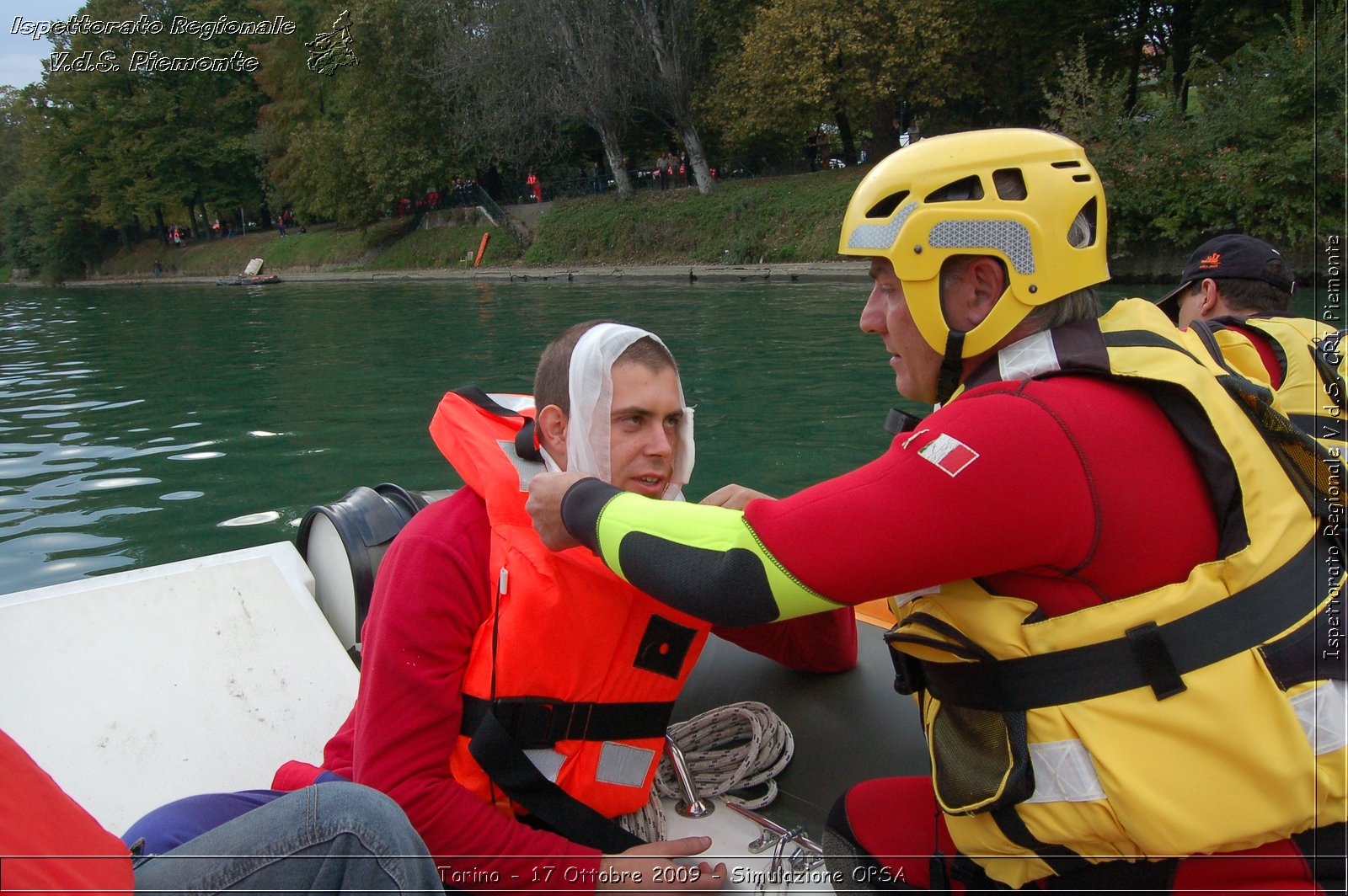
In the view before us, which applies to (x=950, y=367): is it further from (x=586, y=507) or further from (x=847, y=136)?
(x=847, y=136)

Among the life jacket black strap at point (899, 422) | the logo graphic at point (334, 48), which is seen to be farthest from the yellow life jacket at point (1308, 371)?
the logo graphic at point (334, 48)

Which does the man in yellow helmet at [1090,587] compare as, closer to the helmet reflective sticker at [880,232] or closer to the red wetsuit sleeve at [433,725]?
the helmet reflective sticker at [880,232]

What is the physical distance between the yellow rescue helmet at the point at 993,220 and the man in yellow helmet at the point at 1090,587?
13 millimetres

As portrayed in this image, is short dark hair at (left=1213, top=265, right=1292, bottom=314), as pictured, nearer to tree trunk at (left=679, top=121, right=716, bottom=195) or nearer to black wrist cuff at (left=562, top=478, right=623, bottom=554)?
black wrist cuff at (left=562, top=478, right=623, bottom=554)

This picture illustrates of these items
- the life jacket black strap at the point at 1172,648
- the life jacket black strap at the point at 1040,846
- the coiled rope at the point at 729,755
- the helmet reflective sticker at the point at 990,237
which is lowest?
the coiled rope at the point at 729,755

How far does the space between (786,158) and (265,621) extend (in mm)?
33635

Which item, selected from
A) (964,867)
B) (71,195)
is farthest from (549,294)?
(71,195)

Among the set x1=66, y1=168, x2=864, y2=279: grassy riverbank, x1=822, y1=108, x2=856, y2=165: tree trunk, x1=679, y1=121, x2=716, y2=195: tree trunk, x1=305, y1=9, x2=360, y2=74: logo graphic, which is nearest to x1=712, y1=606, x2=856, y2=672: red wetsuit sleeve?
x1=66, y1=168, x2=864, y2=279: grassy riverbank

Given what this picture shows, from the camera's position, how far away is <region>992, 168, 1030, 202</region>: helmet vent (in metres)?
1.74

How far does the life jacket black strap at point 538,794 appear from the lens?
1.94 metres

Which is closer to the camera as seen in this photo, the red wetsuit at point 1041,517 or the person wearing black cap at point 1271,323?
the red wetsuit at point 1041,517

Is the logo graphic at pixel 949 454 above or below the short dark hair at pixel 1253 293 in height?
above

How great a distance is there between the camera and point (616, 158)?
33.1m

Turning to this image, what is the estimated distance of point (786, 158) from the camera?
34594mm
